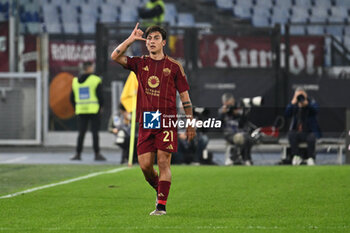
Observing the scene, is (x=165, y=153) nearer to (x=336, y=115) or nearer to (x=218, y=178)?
(x=218, y=178)

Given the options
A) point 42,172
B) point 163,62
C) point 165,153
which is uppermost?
point 163,62

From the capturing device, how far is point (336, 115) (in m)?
20.6

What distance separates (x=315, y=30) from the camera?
69.6 ft

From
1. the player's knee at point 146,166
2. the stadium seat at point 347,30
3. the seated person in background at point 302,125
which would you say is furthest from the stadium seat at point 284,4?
the player's knee at point 146,166

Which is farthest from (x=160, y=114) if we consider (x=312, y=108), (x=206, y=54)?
(x=206, y=54)

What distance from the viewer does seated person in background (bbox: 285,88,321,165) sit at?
18.0 metres

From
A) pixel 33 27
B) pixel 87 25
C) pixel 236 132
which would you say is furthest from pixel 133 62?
pixel 87 25

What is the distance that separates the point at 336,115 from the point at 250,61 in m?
2.34

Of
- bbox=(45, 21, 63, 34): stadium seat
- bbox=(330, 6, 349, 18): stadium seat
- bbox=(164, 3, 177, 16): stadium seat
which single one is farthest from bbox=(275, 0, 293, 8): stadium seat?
bbox=(45, 21, 63, 34): stadium seat

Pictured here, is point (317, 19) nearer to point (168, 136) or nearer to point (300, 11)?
point (300, 11)

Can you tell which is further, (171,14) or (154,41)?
(171,14)

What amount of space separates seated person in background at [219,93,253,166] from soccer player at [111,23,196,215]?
380 inches

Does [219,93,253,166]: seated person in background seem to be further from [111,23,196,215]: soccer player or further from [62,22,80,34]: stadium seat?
[111,23,196,215]: soccer player

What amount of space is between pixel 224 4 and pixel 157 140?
690 inches
